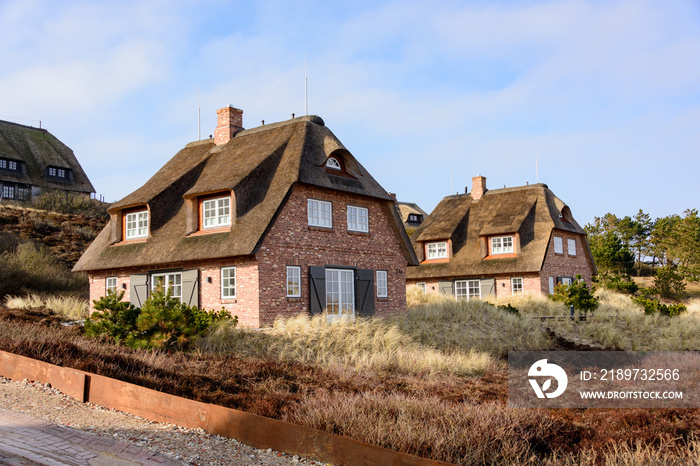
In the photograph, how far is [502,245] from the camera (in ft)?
106

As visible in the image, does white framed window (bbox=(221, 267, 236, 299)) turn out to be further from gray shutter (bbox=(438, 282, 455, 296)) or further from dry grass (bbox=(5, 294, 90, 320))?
gray shutter (bbox=(438, 282, 455, 296))

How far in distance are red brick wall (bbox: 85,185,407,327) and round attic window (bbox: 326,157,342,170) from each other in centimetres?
103

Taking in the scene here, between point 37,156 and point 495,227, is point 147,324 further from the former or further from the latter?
point 37,156

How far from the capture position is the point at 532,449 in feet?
22.7

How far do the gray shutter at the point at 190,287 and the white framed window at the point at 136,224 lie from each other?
2991mm

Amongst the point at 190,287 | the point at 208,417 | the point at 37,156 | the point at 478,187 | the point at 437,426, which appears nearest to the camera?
the point at 437,426

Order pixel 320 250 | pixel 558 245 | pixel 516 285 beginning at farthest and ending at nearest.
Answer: pixel 558 245
pixel 516 285
pixel 320 250

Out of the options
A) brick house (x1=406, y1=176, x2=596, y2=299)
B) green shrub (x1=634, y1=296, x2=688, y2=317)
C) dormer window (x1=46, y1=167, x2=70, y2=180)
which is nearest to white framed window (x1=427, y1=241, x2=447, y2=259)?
brick house (x1=406, y1=176, x2=596, y2=299)

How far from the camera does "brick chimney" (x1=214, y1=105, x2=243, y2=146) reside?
24.0 meters

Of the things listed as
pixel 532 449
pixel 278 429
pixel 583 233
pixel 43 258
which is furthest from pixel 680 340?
pixel 43 258

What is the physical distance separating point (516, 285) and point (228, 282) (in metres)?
17.9

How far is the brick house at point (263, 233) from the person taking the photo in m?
18.5

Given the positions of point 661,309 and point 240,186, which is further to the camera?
point 661,309

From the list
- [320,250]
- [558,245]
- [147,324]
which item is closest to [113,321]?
[147,324]
